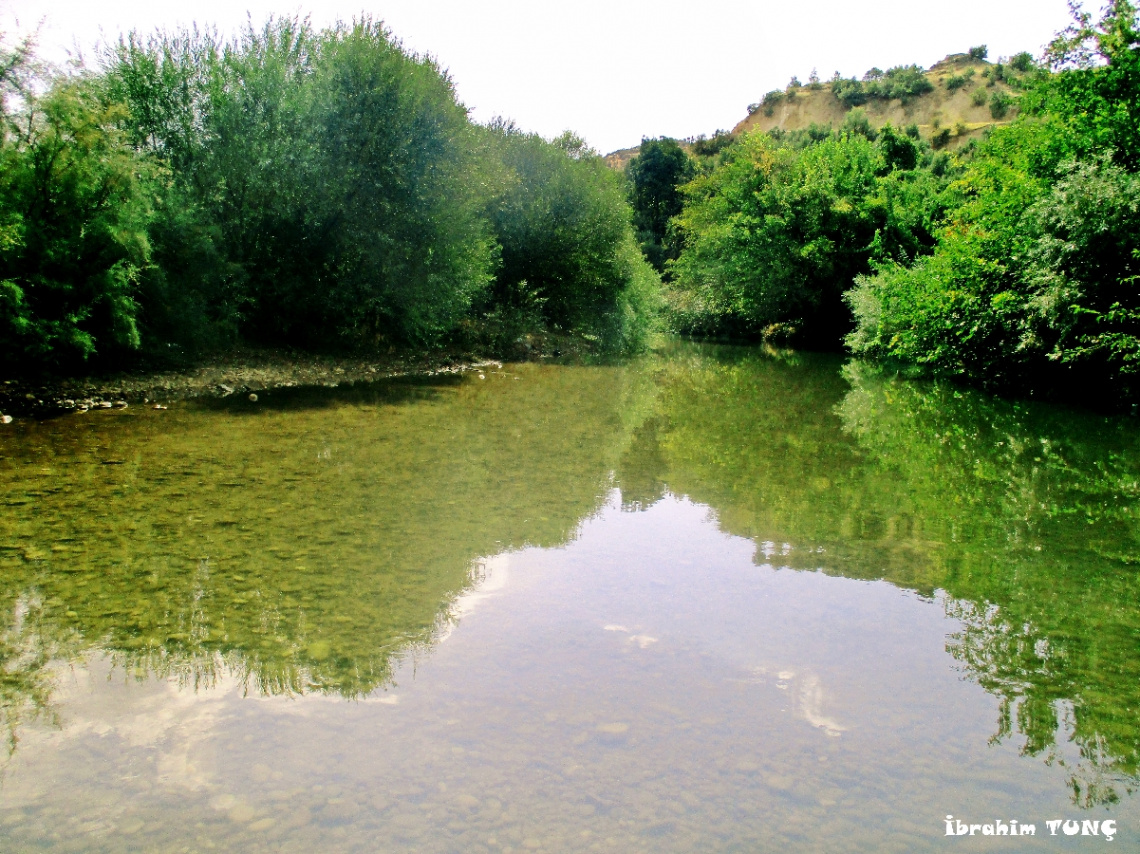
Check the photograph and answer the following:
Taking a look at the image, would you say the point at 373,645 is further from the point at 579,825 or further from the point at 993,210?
the point at 993,210

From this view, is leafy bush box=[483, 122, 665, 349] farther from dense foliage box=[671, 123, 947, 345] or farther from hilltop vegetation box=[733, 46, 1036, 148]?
hilltop vegetation box=[733, 46, 1036, 148]

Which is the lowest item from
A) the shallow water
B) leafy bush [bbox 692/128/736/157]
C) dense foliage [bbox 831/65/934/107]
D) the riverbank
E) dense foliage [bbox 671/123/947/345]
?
the shallow water

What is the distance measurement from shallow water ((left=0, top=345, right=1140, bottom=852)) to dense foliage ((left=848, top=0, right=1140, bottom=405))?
269 inches

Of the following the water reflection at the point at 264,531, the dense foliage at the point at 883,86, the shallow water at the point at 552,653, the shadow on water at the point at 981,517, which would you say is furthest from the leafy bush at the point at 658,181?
the shallow water at the point at 552,653

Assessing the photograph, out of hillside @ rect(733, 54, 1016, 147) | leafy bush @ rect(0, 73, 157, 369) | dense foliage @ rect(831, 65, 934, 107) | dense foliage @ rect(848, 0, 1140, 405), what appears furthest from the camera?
dense foliage @ rect(831, 65, 934, 107)

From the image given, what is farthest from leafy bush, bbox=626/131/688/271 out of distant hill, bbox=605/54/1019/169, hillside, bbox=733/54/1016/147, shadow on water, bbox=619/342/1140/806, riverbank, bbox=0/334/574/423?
shadow on water, bbox=619/342/1140/806

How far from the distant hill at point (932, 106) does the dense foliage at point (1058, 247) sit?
41121mm

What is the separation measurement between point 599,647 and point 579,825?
1.81 metres

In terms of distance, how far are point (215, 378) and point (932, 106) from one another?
250ft

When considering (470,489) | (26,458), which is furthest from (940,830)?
(26,458)

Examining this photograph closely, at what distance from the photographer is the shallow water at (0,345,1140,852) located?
11.4 feet

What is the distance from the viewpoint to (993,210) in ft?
62.3

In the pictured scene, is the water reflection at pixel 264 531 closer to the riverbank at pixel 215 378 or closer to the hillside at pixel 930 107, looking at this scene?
the riverbank at pixel 215 378

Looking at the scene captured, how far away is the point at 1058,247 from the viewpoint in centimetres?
1614
